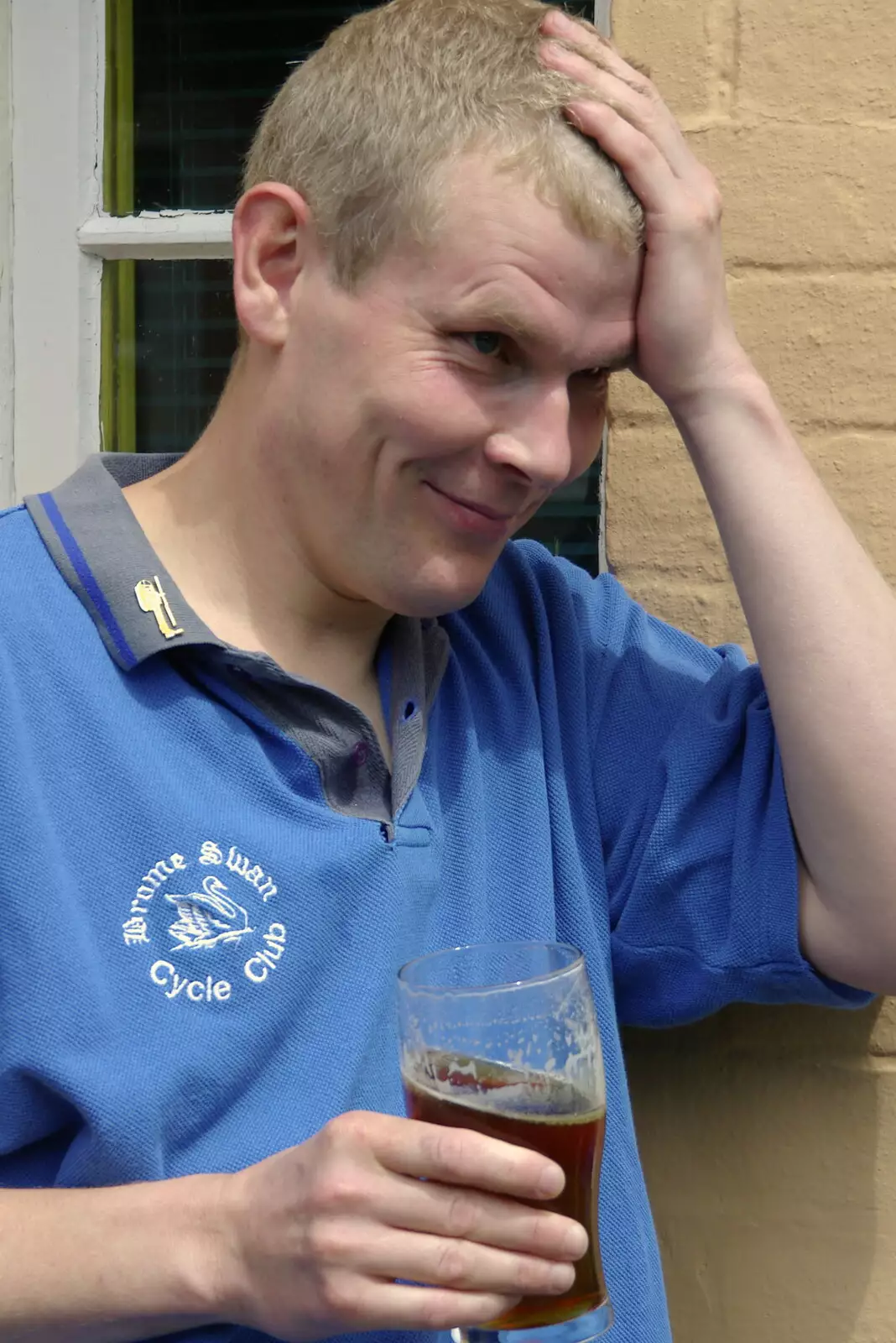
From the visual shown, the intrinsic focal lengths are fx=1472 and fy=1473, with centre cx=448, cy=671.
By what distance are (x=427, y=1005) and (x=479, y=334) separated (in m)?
0.61

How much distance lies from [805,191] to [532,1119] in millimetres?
1140

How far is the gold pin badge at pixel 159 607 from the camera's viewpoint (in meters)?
1.32

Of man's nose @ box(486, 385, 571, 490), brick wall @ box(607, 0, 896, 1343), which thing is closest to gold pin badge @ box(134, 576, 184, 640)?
man's nose @ box(486, 385, 571, 490)

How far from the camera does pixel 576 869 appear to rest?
152 centimetres

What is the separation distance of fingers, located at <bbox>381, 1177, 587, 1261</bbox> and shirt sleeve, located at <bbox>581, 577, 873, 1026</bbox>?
0.51m

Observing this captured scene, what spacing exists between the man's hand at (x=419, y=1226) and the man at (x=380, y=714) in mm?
36

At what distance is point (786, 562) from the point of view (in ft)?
4.63

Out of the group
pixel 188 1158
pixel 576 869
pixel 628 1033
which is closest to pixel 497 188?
pixel 576 869

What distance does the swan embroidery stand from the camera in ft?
4.12

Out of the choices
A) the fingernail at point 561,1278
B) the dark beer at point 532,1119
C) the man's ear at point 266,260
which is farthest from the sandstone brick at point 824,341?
the fingernail at point 561,1278

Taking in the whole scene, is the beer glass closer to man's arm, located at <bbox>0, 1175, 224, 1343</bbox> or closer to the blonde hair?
man's arm, located at <bbox>0, 1175, 224, 1343</bbox>

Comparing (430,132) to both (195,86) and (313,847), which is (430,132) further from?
(195,86)

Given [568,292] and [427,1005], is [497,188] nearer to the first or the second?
[568,292]

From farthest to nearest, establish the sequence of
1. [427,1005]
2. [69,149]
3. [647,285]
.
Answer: [69,149] → [647,285] → [427,1005]
